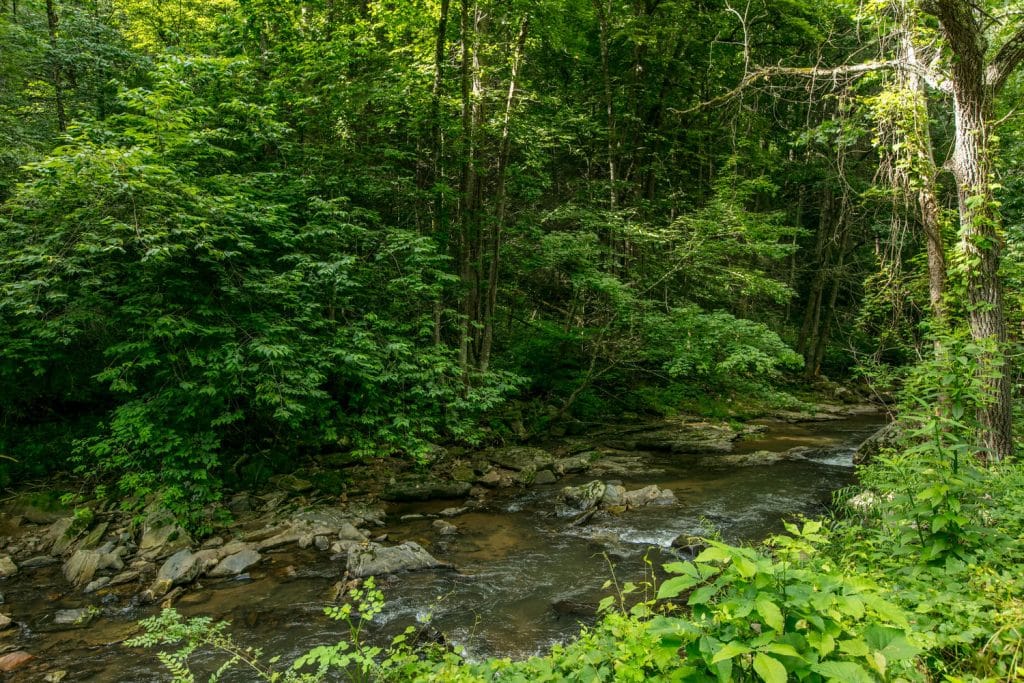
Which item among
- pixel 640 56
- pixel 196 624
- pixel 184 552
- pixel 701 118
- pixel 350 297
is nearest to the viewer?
pixel 196 624

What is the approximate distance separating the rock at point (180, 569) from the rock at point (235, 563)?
216 millimetres

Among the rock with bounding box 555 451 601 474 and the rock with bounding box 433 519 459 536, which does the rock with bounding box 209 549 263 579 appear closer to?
the rock with bounding box 433 519 459 536

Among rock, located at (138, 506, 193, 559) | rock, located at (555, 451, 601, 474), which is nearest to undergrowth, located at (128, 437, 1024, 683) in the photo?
rock, located at (138, 506, 193, 559)

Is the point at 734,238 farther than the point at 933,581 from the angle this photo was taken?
Yes

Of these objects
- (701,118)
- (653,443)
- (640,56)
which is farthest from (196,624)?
(701,118)

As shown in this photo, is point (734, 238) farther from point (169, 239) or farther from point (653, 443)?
point (169, 239)

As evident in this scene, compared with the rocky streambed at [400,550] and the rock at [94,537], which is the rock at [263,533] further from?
the rock at [94,537]

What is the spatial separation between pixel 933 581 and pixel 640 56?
1544cm

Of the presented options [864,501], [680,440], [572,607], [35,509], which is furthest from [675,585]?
[680,440]

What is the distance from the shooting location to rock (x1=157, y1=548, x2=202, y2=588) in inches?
254

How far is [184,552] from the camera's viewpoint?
6895mm

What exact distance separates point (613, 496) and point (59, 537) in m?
8.27

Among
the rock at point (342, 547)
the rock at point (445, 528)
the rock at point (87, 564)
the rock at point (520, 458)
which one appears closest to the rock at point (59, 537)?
the rock at point (87, 564)

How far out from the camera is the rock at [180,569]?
6442 mm
